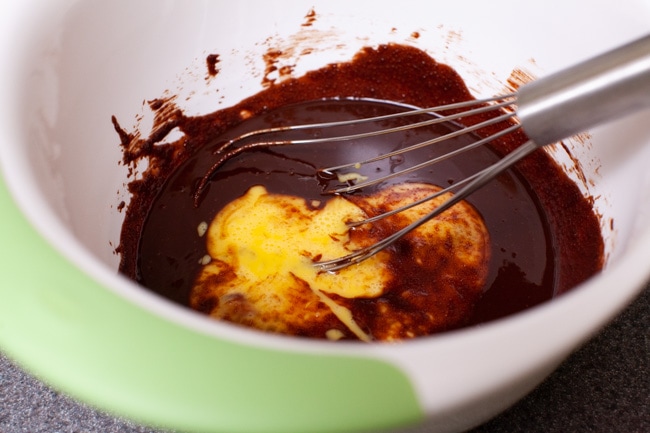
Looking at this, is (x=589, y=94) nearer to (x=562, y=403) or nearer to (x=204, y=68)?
(x=562, y=403)

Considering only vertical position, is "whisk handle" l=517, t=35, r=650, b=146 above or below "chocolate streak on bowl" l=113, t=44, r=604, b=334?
above

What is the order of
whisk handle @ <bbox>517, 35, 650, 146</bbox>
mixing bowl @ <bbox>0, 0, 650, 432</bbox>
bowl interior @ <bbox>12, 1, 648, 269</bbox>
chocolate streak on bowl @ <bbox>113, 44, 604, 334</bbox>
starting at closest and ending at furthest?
mixing bowl @ <bbox>0, 0, 650, 432</bbox>, whisk handle @ <bbox>517, 35, 650, 146</bbox>, bowl interior @ <bbox>12, 1, 648, 269</bbox>, chocolate streak on bowl @ <bbox>113, 44, 604, 334</bbox>

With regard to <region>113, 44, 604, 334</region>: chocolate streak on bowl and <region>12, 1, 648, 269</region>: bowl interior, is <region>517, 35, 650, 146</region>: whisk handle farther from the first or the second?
<region>113, 44, 604, 334</region>: chocolate streak on bowl

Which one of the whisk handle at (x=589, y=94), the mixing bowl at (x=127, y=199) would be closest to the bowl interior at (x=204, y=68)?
the mixing bowl at (x=127, y=199)

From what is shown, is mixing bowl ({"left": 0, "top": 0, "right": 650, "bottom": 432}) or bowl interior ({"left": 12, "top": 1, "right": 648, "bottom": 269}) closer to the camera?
mixing bowl ({"left": 0, "top": 0, "right": 650, "bottom": 432})

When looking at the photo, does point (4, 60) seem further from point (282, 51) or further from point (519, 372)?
point (519, 372)

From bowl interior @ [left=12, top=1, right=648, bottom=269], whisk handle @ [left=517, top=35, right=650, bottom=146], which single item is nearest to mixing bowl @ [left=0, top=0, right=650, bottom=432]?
bowl interior @ [left=12, top=1, right=648, bottom=269]

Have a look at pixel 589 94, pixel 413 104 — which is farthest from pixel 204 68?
pixel 589 94
